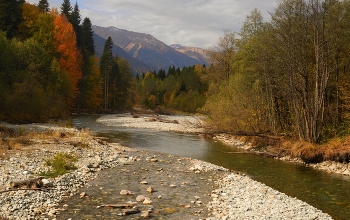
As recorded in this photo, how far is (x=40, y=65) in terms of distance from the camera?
1459 inches

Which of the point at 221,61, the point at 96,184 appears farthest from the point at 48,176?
the point at 221,61

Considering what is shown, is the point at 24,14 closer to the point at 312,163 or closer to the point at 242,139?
the point at 242,139

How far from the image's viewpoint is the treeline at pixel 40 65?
3272 cm

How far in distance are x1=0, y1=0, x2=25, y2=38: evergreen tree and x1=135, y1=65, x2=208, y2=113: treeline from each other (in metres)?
45.9

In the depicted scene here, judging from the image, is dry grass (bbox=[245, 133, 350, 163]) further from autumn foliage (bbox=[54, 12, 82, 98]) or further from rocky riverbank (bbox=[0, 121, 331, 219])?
autumn foliage (bbox=[54, 12, 82, 98])

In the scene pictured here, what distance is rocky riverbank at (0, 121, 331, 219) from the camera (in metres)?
10.2

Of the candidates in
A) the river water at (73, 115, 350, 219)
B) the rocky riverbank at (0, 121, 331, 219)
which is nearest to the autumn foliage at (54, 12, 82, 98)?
the river water at (73, 115, 350, 219)

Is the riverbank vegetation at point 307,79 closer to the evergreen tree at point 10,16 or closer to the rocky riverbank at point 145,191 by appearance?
the rocky riverbank at point 145,191

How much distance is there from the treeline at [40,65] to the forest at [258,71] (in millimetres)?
114

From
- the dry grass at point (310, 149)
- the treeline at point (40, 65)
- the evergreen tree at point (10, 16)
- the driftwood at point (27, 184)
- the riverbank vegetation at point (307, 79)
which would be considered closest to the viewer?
the driftwood at point (27, 184)

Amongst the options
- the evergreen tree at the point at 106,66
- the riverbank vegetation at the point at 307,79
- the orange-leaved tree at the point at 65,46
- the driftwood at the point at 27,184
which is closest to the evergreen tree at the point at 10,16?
the orange-leaved tree at the point at 65,46

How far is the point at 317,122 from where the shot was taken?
2216cm

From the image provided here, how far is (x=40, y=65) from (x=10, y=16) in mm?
10913

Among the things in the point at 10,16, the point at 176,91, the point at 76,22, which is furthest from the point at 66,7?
the point at 176,91
